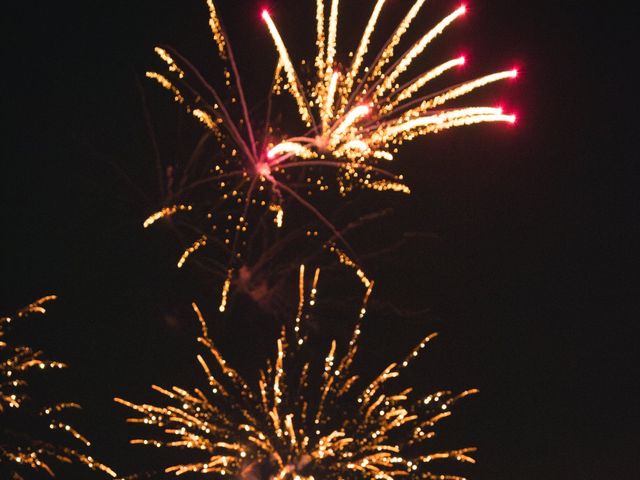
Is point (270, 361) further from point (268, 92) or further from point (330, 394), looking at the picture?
point (268, 92)

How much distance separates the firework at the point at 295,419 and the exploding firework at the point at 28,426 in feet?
4.01

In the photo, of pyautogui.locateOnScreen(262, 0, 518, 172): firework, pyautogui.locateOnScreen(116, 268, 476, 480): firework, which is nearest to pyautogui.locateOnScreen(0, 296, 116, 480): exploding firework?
pyautogui.locateOnScreen(116, 268, 476, 480): firework

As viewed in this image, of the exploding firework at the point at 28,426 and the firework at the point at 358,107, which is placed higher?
the firework at the point at 358,107

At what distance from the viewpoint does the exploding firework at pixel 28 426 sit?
27.6 feet

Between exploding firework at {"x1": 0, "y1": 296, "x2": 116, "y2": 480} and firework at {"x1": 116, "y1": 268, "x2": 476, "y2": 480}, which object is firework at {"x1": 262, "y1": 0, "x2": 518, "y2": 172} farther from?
exploding firework at {"x1": 0, "y1": 296, "x2": 116, "y2": 480}

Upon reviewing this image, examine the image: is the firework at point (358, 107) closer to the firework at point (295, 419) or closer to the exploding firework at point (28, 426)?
the firework at point (295, 419)

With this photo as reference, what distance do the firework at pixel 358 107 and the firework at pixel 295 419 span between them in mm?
1403

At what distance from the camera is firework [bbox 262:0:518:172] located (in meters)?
7.80

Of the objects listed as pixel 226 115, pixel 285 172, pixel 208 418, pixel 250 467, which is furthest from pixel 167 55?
pixel 250 467

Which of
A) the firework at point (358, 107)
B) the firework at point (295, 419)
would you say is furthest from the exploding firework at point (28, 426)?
the firework at point (358, 107)

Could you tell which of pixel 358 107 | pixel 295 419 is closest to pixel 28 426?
pixel 295 419

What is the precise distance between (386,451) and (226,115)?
407cm

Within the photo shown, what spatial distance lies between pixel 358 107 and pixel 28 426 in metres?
5.24

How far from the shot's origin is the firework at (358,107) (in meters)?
7.80
